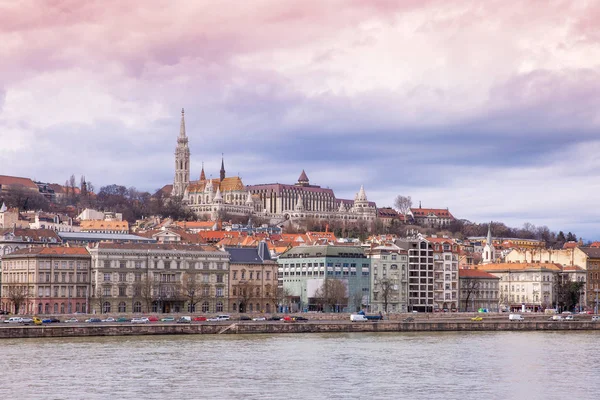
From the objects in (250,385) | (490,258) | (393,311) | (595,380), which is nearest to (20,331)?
(250,385)

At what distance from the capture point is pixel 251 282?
Result: 9719cm

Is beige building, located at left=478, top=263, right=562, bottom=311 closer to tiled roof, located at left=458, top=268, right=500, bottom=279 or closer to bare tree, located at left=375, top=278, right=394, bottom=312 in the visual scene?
tiled roof, located at left=458, top=268, right=500, bottom=279

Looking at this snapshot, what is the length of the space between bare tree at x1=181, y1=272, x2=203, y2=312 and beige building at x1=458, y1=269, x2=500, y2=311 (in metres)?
28.1

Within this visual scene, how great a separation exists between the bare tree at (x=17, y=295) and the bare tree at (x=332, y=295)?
24060 millimetres

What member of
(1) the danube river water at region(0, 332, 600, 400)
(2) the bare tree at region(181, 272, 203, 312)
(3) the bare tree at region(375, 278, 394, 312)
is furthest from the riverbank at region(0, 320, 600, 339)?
(3) the bare tree at region(375, 278, 394, 312)

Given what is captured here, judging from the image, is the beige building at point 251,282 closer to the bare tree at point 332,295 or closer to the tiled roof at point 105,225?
the bare tree at point 332,295

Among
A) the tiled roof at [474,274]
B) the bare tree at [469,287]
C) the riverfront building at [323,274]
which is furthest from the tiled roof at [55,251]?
the tiled roof at [474,274]

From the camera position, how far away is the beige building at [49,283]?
3440 inches

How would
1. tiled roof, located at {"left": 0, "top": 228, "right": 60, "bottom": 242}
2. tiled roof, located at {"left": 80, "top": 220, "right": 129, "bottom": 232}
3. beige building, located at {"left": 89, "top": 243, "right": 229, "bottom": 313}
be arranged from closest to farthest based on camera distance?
1. beige building, located at {"left": 89, "top": 243, "right": 229, "bottom": 313}
2. tiled roof, located at {"left": 0, "top": 228, "right": 60, "bottom": 242}
3. tiled roof, located at {"left": 80, "top": 220, "right": 129, "bottom": 232}

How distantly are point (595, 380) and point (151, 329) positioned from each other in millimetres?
29012

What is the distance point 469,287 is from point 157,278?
33030mm

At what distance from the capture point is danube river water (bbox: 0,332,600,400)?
142 ft

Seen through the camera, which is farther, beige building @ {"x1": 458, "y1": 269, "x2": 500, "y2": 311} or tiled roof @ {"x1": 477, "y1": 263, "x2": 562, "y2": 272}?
tiled roof @ {"x1": 477, "y1": 263, "x2": 562, "y2": 272}

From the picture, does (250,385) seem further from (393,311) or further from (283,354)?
(393,311)
